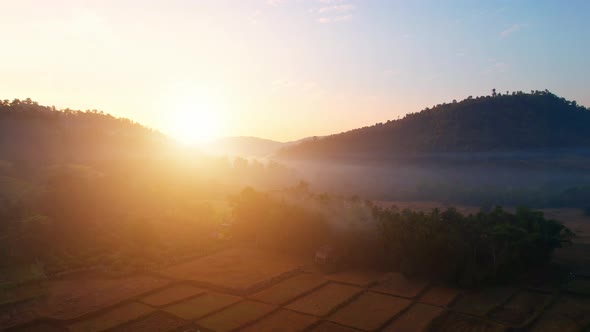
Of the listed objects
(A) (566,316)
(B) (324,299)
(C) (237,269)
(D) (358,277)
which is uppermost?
(C) (237,269)

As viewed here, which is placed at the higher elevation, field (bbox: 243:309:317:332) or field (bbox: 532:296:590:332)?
field (bbox: 243:309:317:332)

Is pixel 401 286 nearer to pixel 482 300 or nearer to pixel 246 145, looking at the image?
pixel 482 300

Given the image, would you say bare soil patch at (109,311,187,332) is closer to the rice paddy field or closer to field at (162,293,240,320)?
the rice paddy field

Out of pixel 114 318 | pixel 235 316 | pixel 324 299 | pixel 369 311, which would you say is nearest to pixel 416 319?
pixel 369 311

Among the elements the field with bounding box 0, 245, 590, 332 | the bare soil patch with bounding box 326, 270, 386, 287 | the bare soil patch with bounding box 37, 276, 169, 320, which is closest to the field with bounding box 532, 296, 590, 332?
the field with bounding box 0, 245, 590, 332

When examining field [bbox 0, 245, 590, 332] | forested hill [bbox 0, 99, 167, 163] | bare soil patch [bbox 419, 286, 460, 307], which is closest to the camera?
field [bbox 0, 245, 590, 332]

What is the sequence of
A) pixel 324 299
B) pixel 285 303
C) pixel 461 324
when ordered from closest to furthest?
1. pixel 461 324
2. pixel 285 303
3. pixel 324 299

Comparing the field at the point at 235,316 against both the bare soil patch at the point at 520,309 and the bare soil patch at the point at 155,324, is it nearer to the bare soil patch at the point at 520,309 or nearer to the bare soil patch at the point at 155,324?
the bare soil patch at the point at 155,324

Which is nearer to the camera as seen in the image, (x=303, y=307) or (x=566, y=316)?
(x=566, y=316)
